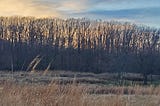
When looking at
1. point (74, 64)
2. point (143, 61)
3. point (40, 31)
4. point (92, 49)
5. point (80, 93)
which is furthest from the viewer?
point (40, 31)

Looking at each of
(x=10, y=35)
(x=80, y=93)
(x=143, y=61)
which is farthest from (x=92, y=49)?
(x=80, y=93)

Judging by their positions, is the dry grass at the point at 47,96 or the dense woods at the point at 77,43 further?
the dense woods at the point at 77,43

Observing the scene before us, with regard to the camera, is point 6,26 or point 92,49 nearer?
point 92,49

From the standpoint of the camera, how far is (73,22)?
369 ft

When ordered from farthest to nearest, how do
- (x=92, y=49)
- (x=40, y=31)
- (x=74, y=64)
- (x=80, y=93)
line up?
(x=40, y=31) → (x=92, y=49) → (x=74, y=64) → (x=80, y=93)

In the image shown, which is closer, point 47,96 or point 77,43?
point 47,96

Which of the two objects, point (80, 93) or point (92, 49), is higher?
point (80, 93)

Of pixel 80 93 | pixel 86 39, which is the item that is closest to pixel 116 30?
pixel 86 39

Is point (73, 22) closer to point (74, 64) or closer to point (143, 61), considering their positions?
point (74, 64)

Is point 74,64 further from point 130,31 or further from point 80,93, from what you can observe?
point 80,93

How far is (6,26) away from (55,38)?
15562mm

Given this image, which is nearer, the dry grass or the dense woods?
the dry grass

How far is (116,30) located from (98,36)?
6.43m

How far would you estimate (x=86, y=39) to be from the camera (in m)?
107
